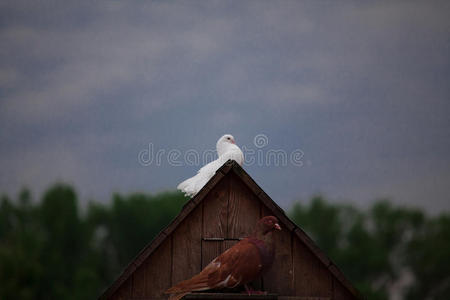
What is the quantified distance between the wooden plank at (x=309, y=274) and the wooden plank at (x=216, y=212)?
103 centimetres

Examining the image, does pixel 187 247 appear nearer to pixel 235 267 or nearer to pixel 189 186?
pixel 235 267

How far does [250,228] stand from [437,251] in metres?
26.6

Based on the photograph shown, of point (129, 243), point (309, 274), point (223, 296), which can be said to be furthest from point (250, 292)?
point (129, 243)

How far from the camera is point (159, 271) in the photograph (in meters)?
8.23

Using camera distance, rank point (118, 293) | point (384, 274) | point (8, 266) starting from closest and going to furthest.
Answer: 1. point (118, 293)
2. point (8, 266)
3. point (384, 274)

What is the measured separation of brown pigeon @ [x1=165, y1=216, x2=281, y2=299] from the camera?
7.47 meters

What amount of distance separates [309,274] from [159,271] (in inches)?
80.2

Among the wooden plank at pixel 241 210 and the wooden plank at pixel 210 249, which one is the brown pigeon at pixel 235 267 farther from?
the wooden plank at pixel 241 210

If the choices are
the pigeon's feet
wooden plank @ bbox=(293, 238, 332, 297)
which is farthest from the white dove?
the pigeon's feet

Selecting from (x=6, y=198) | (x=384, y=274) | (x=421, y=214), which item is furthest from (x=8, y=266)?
(x=421, y=214)

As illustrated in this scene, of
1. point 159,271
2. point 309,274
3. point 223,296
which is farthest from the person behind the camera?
point 309,274

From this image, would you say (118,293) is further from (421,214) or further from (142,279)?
(421,214)

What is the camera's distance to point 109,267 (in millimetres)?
33656

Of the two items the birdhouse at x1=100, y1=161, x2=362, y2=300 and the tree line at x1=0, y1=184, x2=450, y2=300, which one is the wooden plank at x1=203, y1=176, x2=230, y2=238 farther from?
the tree line at x1=0, y1=184, x2=450, y2=300
